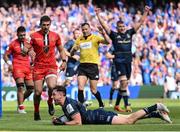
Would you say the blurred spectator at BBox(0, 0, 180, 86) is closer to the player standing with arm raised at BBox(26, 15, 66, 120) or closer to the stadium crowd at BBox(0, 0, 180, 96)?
the stadium crowd at BBox(0, 0, 180, 96)

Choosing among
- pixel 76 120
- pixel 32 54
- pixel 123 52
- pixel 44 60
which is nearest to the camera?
pixel 76 120

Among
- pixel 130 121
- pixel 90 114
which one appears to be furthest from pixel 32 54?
pixel 130 121

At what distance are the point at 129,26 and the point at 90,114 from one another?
81.7 feet

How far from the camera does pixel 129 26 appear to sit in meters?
40.3

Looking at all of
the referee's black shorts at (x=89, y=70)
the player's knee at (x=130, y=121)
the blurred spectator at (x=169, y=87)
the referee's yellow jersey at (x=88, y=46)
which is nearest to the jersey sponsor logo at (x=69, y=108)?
the player's knee at (x=130, y=121)

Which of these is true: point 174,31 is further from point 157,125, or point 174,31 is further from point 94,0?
point 157,125

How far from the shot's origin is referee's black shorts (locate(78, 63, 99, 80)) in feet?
73.6

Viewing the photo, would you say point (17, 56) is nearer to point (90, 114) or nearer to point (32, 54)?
point (32, 54)

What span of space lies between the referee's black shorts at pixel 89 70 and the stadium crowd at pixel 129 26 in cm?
1248

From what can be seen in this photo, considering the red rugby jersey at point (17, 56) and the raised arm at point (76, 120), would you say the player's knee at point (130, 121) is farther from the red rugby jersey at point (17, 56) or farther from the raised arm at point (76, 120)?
the red rugby jersey at point (17, 56)

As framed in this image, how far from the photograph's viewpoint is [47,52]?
18.3 metres

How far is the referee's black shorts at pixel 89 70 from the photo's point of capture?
2242 cm

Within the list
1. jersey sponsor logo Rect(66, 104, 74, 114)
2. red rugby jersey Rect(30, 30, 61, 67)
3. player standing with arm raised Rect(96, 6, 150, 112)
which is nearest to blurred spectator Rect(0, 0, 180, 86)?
player standing with arm raised Rect(96, 6, 150, 112)

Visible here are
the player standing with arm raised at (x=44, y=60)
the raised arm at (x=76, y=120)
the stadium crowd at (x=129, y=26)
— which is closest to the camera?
the raised arm at (x=76, y=120)
